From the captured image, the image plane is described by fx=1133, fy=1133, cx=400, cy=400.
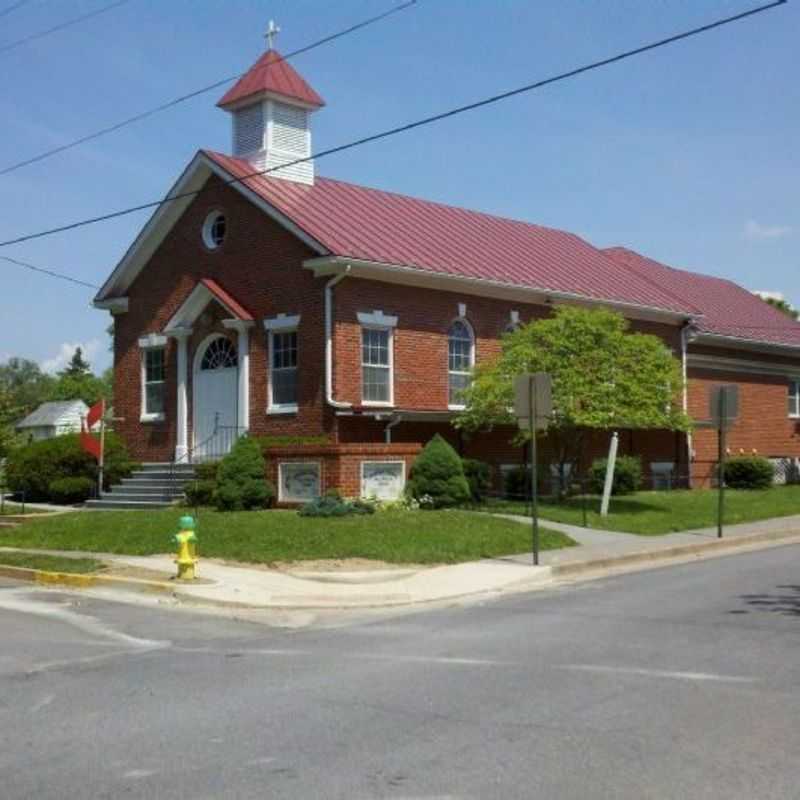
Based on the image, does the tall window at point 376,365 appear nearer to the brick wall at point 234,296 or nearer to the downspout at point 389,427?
the downspout at point 389,427

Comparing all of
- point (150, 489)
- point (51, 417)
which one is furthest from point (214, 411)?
point (51, 417)

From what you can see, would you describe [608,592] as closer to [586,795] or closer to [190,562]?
[190,562]

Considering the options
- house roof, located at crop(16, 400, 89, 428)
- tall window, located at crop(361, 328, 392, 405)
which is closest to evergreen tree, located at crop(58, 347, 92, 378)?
house roof, located at crop(16, 400, 89, 428)

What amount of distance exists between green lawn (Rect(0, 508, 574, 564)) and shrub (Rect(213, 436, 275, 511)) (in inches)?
43.0

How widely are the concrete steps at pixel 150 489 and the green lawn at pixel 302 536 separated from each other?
11.1 ft

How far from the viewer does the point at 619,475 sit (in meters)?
27.1

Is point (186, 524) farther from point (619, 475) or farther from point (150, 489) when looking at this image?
point (619, 475)

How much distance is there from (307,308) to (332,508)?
539 centimetres

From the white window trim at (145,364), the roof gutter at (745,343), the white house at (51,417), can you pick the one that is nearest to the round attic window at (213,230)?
the white window trim at (145,364)

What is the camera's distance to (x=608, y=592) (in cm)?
1378

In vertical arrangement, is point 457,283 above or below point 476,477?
above

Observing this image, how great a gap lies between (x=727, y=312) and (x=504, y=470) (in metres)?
13.9

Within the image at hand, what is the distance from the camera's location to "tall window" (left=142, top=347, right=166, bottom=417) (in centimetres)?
2723

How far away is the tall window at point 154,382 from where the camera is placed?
27.2 m
